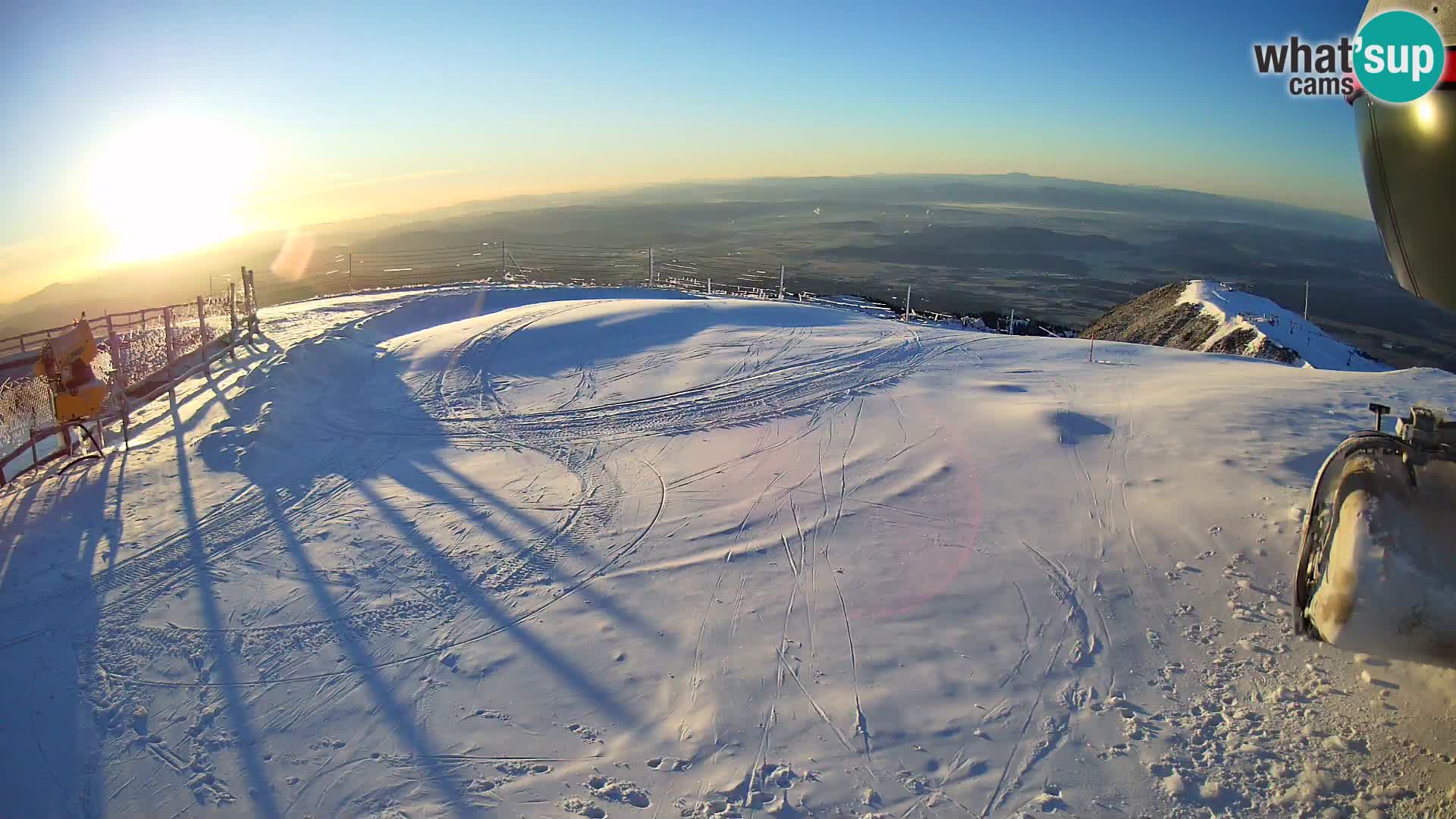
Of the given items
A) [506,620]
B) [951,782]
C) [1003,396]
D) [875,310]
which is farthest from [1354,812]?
[875,310]

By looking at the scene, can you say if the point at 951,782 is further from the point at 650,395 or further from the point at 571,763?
the point at 650,395

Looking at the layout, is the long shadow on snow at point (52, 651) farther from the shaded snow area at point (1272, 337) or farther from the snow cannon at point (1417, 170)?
the shaded snow area at point (1272, 337)

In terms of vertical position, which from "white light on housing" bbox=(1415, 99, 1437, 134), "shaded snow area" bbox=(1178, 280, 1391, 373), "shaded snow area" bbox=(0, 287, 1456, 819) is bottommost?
"shaded snow area" bbox=(0, 287, 1456, 819)

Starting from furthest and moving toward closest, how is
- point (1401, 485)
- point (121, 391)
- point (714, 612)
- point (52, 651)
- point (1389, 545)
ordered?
point (121, 391) < point (714, 612) < point (52, 651) < point (1401, 485) < point (1389, 545)

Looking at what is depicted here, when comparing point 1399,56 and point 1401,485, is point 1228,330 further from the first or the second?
point 1399,56

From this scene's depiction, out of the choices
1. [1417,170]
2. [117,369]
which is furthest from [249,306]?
[1417,170]

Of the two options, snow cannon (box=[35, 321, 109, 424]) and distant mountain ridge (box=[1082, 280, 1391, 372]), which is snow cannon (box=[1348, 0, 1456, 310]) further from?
snow cannon (box=[35, 321, 109, 424])

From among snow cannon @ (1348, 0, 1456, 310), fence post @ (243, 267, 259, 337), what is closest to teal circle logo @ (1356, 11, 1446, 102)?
snow cannon @ (1348, 0, 1456, 310)
